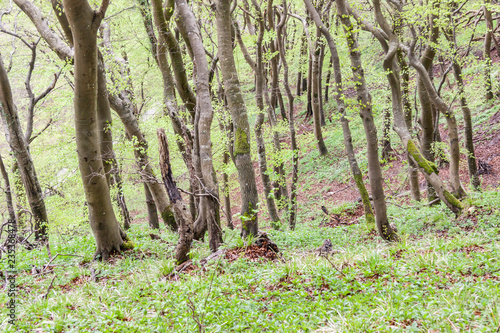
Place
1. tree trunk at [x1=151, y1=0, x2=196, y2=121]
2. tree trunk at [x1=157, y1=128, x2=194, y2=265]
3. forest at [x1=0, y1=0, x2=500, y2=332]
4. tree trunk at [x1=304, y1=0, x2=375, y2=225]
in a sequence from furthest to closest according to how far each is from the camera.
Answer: tree trunk at [x1=151, y1=0, x2=196, y2=121] → tree trunk at [x1=304, y1=0, x2=375, y2=225] → tree trunk at [x1=157, y1=128, x2=194, y2=265] → forest at [x1=0, y1=0, x2=500, y2=332]

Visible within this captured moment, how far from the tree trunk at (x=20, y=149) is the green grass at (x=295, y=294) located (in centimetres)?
334

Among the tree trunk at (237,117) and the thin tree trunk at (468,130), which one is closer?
the tree trunk at (237,117)

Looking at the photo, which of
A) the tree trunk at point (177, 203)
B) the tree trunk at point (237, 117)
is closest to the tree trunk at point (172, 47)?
the tree trunk at point (237, 117)

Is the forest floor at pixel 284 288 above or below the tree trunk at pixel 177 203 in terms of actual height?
below

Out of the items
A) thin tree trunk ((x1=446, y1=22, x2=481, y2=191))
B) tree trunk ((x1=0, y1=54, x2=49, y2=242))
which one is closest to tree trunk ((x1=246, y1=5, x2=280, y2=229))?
thin tree trunk ((x1=446, y1=22, x2=481, y2=191))

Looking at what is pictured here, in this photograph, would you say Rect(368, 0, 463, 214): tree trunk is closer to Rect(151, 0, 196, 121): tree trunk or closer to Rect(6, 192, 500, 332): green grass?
Rect(6, 192, 500, 332): green grass

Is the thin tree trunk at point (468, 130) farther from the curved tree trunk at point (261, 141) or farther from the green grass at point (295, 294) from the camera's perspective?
the curved tree trunk at point (261, 141)

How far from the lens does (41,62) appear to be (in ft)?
42.7

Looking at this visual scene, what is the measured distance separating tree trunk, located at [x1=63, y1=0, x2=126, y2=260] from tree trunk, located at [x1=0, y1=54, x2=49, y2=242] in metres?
2.97

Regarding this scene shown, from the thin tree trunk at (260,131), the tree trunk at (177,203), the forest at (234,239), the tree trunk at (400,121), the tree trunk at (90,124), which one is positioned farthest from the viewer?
the thin tree trunk at (260,131)

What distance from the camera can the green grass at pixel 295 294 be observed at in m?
3.29

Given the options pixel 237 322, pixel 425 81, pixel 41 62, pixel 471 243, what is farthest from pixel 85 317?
pixel 41 62

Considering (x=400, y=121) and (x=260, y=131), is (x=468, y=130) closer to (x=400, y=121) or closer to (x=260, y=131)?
(x=400, y=121)

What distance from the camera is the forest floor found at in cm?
333
